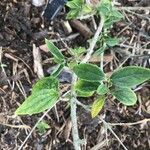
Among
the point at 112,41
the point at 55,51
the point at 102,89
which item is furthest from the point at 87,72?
the point at 112,41

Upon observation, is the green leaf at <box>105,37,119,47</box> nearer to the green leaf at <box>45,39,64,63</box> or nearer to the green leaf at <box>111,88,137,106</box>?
the green leaf at <box>45,39,64,63</box>

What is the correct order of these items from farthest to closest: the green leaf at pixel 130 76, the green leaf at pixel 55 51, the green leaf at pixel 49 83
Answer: the green leaf at pixel 55 51 < the green leaf at pixel 49 83 < the green leaf at pixel 130 76

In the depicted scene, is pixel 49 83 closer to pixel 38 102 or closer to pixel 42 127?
pixel 38 102

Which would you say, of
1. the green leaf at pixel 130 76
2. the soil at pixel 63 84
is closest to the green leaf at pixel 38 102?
the green leaf at pixel 130 76

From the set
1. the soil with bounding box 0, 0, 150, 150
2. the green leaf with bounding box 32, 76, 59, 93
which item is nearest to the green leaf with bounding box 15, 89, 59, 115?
the green leaf with bounding box 32, 76, 59, 93

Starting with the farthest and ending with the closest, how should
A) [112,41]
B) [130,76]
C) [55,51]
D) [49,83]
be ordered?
1. [112,41]
2. [55,51]
3. [49,83]
4. [130,76]

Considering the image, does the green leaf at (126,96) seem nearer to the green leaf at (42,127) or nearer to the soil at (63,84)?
the soil at (63,84)
